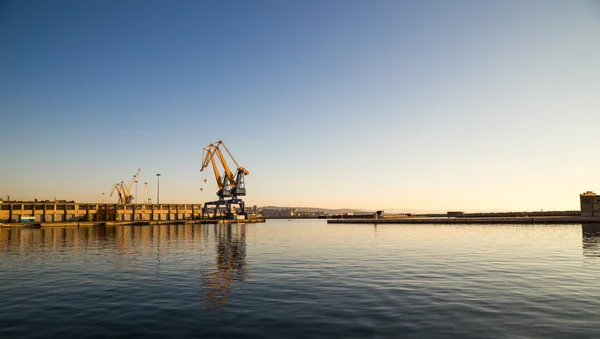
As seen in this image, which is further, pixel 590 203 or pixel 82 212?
pixel 82 212

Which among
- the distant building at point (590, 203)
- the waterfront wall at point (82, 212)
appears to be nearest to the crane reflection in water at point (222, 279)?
the distant building at point (590, 203)

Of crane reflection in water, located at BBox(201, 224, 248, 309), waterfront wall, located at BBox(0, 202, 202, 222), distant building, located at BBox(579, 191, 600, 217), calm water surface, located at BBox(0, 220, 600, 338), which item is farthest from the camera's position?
waterfront wall, located at BBox(0, 202, 202, 222)

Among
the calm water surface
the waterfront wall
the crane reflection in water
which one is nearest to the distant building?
the calm water surface

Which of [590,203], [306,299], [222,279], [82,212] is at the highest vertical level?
[590,203]

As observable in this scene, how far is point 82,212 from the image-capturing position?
172000mm

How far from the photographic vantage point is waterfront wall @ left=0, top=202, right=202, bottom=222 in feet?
504

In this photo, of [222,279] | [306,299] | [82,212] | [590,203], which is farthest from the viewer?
[82,212]

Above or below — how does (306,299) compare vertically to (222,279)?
above

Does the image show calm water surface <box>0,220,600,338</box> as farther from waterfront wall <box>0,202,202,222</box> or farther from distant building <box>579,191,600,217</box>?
waterfront wall <box>0,202,202,222</box>

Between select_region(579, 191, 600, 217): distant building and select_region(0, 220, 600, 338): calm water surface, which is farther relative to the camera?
select_region(579, 191, 600, 217): distant building

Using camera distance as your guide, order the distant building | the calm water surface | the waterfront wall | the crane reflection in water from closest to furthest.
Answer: the calm water surface
the crane reflection in water
the distant building
the waterfront wall

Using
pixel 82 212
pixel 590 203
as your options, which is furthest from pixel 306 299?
pixel 82 212

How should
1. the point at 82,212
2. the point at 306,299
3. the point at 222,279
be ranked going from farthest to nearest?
1. the point at 82,212
2. the point at 222,279
3. the point at 306,299

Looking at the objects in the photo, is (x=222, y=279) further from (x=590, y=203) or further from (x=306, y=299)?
(x=590, y=203)
